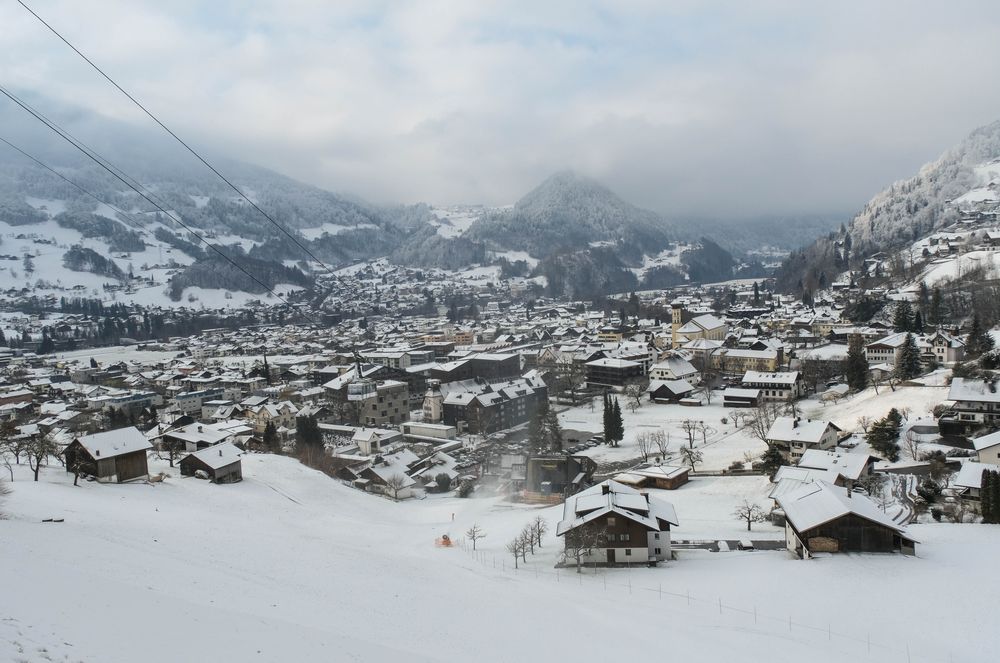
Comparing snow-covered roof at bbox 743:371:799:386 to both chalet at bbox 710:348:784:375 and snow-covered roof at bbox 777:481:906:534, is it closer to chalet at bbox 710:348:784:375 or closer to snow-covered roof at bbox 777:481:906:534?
chalet at bbox 710:348:784:375

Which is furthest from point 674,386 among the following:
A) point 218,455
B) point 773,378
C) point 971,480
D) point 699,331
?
point 218,455

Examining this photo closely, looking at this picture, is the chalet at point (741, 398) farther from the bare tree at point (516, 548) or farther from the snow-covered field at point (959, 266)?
the snow-covered field at point (959, 266)

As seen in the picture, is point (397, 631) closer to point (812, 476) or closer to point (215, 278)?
point (812, 476)

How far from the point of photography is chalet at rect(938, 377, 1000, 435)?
79.7 feet

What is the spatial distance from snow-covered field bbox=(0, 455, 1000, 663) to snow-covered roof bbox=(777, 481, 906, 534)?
874 millimetres

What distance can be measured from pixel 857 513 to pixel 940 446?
39.7 ft

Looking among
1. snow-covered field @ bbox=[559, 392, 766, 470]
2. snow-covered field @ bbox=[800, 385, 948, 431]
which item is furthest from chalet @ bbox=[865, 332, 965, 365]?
snow-covered field @ bbox=[559, 392, 766, 470]

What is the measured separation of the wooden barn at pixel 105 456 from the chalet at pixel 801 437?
2356cm

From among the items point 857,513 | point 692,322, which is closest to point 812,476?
point 857,513

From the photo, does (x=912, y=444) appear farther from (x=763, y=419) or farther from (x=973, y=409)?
(x=763, y=419)

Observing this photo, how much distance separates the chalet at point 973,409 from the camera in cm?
2430

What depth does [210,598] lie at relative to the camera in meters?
9.42

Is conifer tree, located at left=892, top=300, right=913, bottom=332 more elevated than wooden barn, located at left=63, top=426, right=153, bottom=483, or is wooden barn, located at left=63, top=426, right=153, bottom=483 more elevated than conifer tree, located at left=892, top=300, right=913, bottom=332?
conifer tree, located at left=892, top=300, right=913, bottom=332

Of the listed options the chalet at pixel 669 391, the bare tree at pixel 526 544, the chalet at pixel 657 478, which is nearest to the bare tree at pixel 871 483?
the chalet at pixel 657 478
